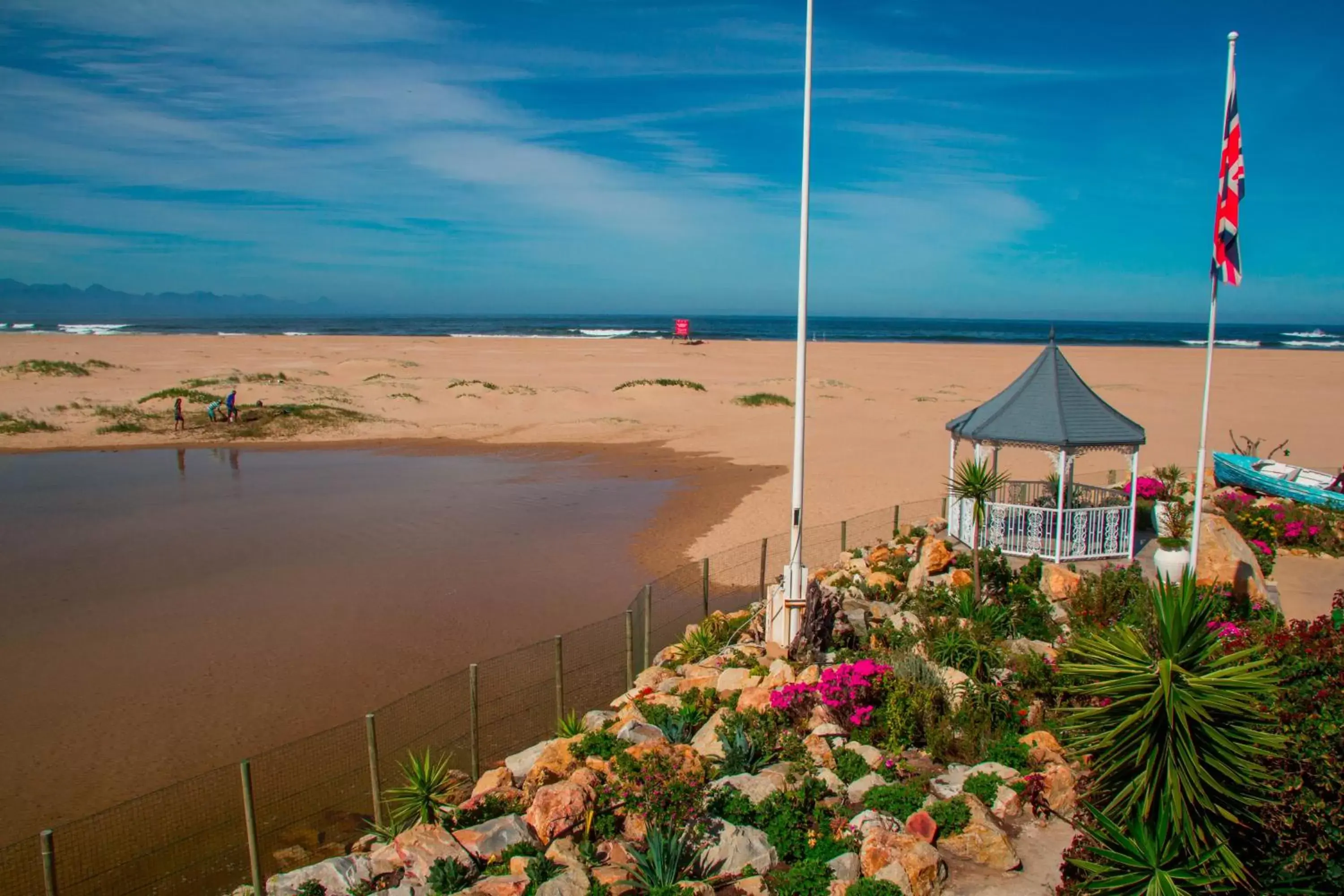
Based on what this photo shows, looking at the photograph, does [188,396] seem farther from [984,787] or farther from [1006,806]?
[1006,806]

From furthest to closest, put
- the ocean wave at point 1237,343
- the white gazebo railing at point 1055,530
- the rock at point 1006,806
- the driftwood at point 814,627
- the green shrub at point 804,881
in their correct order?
the ocean wave at point 1237,343
the white gazebo railing at point 1055,530
the driftwood at point 814,627
the rock at point 1006,806
the green shrub at point 804,881

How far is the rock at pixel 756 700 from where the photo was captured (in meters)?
9.95

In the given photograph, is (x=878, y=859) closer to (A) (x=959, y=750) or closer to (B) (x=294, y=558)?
(A) (x=959, y=750)

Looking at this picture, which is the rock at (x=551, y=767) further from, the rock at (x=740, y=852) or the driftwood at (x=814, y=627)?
the driftwood at (x=814, y=627)

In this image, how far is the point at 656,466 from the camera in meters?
29.9

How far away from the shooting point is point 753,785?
328 inches

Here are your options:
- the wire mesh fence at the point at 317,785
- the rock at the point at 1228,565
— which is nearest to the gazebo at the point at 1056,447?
the rock at the point at 1228,565

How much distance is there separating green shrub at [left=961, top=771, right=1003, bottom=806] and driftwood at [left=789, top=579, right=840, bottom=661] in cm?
308

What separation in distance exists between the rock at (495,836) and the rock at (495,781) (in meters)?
1.00

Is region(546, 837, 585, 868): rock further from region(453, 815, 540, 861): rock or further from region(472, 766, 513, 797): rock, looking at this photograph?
region(472, 766, 513, 797): rock

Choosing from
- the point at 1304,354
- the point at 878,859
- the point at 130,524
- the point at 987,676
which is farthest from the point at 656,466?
the point at 1304,354

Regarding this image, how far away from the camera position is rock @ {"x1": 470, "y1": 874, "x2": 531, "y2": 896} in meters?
7.01

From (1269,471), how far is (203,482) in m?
29.3

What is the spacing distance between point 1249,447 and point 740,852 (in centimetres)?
2393
